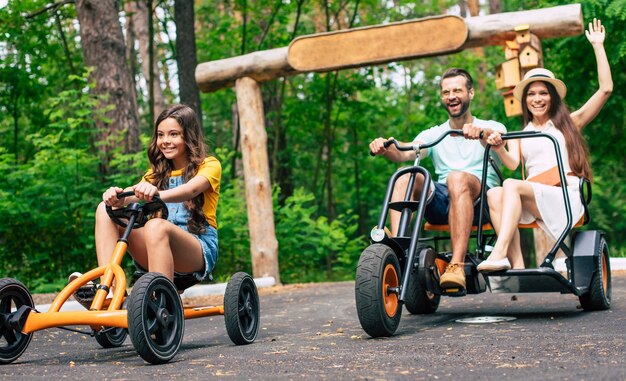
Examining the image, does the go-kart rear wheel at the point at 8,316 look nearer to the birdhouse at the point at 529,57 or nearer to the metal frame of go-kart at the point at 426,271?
the metal frame of go-kart at the point at 426,271

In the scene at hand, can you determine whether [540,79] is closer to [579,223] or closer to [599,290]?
[579,223]

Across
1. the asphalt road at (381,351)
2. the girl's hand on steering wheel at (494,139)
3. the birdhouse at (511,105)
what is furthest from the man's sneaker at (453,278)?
the birdhouse at (511,105)

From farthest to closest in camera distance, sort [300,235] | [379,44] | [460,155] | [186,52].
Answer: [186,52] → [300,235] → [379,44] → [460,155]

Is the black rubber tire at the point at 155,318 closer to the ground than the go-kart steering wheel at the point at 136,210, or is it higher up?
closer to the ground

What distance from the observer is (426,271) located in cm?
486

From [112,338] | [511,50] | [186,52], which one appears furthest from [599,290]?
[186,52]

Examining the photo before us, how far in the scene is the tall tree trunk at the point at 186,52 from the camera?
1239 cm

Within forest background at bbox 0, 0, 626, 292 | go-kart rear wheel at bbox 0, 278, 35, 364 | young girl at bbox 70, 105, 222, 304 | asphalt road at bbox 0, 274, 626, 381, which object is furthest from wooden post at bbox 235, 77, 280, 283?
go-kart rear wheel at bbox 0, 278, 35, 364

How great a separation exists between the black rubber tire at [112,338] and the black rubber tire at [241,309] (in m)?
0.62

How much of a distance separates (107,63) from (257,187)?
2404 mm

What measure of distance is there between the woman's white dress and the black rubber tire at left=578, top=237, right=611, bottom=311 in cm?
39

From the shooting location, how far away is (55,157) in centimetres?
977

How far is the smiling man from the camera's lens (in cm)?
498

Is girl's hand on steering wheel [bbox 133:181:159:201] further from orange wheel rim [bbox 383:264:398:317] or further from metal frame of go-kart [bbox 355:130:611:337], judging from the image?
orange wheel rim [bbox 383:264:398:317]
